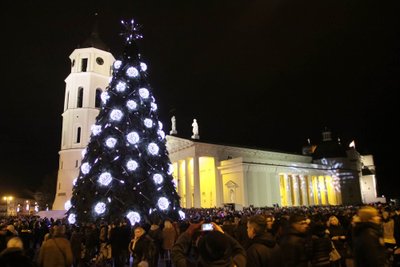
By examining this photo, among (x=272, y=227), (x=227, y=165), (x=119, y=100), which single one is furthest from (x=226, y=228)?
(x=227, y=165)

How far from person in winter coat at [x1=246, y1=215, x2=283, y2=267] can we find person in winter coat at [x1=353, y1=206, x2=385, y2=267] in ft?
3.93

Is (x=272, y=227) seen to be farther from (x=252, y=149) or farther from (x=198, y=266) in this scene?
(x=252, y=149)

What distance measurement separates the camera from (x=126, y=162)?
16.7 m

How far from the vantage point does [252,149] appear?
57.3 metres

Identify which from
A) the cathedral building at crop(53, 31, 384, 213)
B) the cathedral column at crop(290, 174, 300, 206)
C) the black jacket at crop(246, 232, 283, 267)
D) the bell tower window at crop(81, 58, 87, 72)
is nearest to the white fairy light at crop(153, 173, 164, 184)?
→ the black jacket at crop(246, 232, 283, 267)

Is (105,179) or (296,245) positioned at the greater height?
(105,179)

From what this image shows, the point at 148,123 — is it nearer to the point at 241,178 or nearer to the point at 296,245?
the point at 296,245

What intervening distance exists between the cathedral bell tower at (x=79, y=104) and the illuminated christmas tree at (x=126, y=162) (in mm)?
29611

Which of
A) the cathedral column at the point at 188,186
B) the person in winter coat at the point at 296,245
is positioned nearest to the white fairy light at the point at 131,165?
the person in winter coat at the point at 296,245

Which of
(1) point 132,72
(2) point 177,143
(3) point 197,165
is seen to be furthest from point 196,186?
(1) point 132,72

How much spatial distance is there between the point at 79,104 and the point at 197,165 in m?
19.6

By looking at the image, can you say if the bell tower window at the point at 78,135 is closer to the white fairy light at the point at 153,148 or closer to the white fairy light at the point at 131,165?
the white fairy light at the point at 153,148

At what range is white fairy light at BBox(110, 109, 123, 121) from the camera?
56.7 ft

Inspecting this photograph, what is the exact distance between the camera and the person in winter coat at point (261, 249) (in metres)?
4.23
